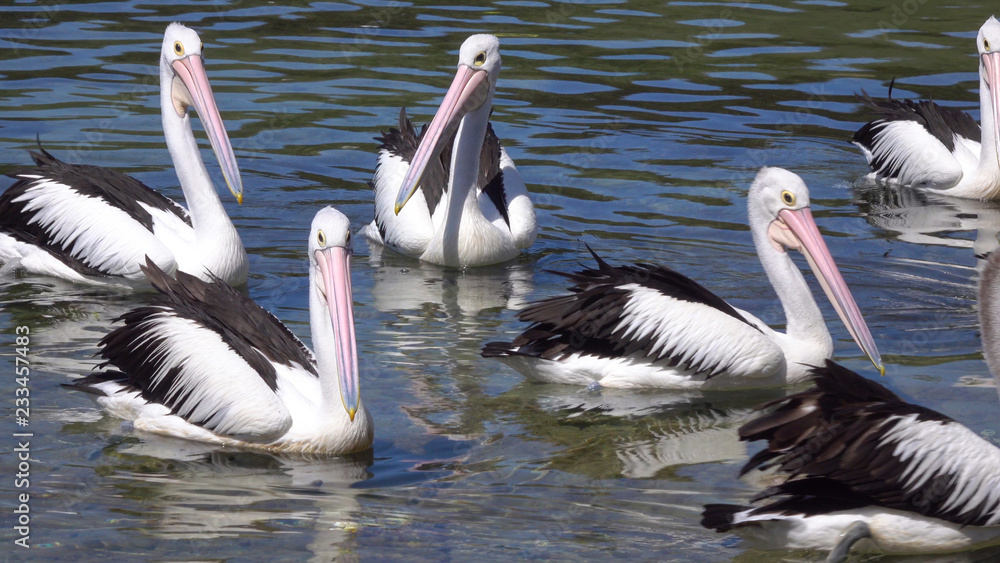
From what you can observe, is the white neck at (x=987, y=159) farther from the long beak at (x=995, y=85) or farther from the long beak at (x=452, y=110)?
the long beak at (x=452, y=110)

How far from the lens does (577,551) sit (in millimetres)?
4277

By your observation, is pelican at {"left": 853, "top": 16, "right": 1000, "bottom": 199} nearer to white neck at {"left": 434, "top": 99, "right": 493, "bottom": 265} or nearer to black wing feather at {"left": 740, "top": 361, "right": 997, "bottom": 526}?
white neck at {"left": 434, "top": 99, "right": 493, "bottom": 265}

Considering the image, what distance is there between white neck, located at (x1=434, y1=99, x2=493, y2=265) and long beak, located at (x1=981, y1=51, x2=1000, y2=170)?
352 cm

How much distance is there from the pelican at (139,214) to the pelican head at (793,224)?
7.96ft

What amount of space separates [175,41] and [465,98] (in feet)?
5.12

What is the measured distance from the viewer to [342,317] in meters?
4.54

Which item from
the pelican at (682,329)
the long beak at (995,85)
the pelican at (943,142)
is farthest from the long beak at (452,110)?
the long beak at (995,85)

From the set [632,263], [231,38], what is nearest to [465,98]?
[632,263]

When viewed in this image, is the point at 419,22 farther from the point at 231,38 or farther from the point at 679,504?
the point at 679,504

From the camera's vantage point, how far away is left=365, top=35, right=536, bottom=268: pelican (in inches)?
287

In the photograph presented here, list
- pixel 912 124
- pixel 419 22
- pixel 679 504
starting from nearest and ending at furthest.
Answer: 1. pixel 679 504
2. pixel 912 124
3. pixel 419 22

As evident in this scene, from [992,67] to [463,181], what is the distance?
380 centimetres

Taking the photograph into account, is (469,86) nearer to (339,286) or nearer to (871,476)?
(339,286)

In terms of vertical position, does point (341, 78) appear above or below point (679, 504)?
above
